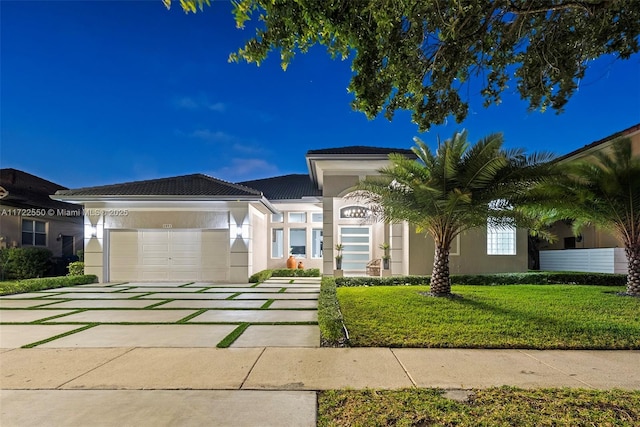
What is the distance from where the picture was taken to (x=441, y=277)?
980cm

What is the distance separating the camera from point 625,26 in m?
5.26

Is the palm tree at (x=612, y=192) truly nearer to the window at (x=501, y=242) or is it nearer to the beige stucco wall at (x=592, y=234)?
the beige stucco wall at (x=592, y=234)

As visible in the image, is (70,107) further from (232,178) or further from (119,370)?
(232,178)

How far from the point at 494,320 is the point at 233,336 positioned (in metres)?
5.13

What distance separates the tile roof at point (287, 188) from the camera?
19.3 meters

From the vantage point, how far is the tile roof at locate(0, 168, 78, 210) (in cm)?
1652

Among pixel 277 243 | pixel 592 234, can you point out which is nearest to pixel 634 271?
pixel 592 234

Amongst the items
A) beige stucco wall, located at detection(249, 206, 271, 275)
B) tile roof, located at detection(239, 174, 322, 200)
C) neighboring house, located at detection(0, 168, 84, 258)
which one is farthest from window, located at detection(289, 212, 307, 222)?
neighboring house, located at detection(0, 168, 84, 258)

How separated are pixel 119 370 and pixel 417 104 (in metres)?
6.07

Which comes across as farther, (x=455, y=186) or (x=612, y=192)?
(x=612, y=192)

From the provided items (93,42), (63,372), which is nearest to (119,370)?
(63,372)

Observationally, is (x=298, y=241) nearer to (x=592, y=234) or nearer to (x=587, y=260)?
(x=587, y=260)

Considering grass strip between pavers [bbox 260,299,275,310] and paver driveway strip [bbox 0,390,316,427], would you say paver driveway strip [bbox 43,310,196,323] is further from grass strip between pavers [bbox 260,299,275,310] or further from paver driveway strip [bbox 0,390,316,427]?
paver driveway strip [bbox 0,390,316,427]

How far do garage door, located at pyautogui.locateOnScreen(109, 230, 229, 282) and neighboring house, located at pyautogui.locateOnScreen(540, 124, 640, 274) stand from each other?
1481cm
